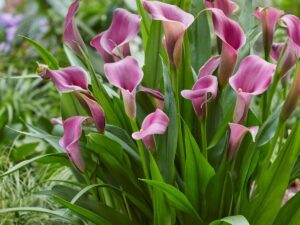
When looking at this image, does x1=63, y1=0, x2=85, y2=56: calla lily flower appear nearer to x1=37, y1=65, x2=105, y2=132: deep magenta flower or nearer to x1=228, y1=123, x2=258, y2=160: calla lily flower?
x1=37, y1=65, x2=105, y2=132: deep magenta flower

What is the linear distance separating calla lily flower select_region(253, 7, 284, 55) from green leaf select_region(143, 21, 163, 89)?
0.50ft

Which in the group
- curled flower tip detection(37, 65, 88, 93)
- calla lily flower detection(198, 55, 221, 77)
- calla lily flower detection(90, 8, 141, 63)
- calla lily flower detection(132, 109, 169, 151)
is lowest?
calla lily flower detection(132, 109, 169, 151)

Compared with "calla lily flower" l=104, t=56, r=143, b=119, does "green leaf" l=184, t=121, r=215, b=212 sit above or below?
below

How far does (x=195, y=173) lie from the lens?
94cm

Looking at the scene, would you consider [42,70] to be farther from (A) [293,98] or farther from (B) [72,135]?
(A) [293,98]

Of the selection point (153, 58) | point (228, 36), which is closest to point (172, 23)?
point (228, 36)

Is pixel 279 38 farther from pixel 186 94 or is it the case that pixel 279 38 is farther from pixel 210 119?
pixel 186 94

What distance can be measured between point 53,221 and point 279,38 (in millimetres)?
1338

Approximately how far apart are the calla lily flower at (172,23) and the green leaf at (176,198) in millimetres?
172

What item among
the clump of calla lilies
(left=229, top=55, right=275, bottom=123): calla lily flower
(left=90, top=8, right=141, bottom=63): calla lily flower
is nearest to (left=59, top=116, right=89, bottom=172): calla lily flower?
the clump of calla lilies

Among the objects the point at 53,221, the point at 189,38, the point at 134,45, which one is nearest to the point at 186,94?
the point at 189,38

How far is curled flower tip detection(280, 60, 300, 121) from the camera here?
34.4 inches

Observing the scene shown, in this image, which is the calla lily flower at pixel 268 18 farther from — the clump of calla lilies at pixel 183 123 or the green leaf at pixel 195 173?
the green leaf at pixel 195 173

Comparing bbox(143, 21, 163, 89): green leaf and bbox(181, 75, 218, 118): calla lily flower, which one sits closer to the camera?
bbox(181, 75, 218, 118): calla lily flower
